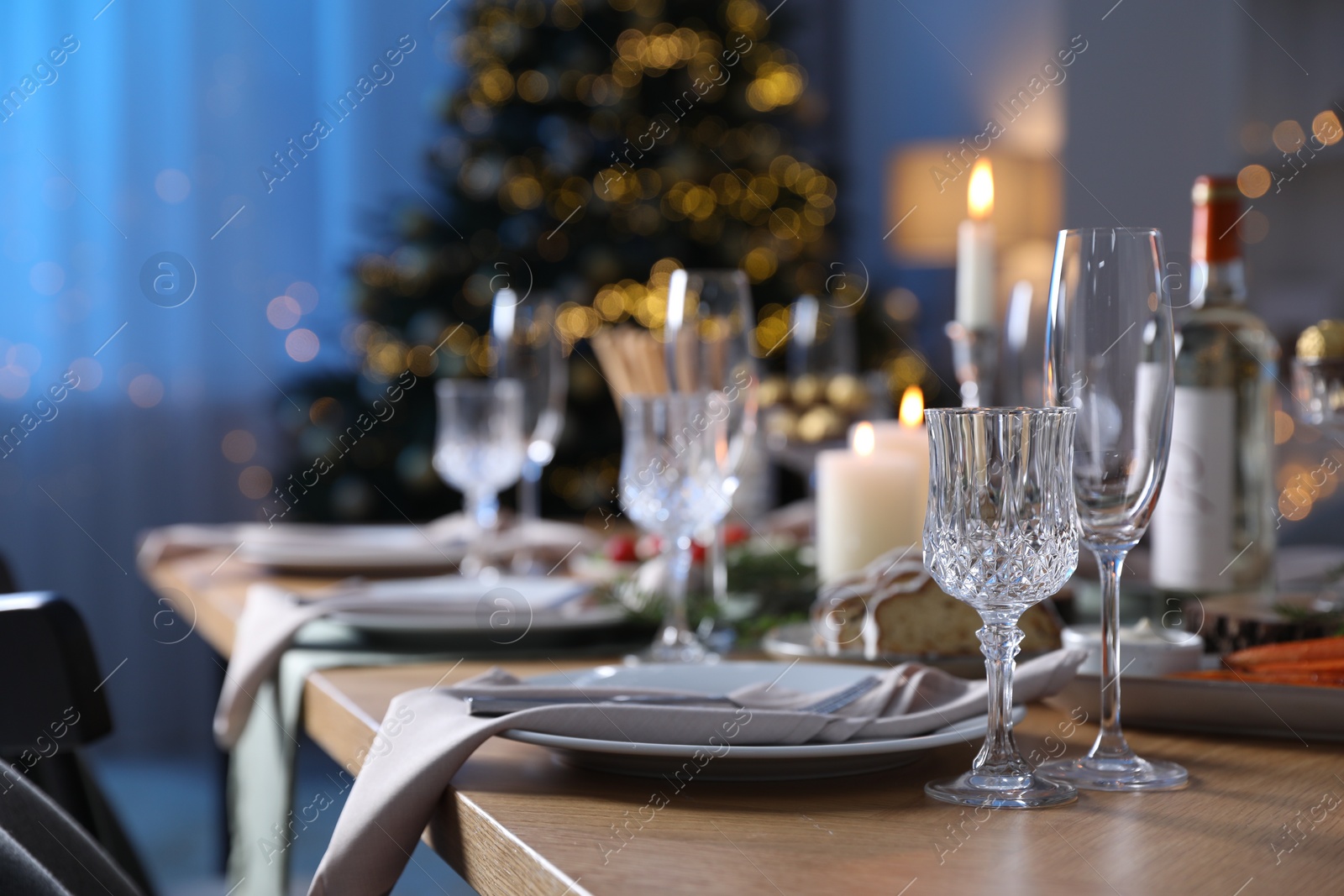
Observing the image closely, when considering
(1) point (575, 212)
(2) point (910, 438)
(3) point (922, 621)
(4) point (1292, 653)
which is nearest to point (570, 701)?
(3) point (922, 621)

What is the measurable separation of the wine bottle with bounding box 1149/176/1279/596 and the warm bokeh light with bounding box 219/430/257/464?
3.25 meters

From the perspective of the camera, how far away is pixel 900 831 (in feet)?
1.80

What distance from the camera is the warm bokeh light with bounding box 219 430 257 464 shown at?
3803 mm

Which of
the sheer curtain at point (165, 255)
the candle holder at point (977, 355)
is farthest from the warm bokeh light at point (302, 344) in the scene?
the candle holder at point (977, 355)

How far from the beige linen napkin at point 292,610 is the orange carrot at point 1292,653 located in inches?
20.5

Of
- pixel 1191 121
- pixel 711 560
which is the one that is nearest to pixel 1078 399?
pixel 711 560

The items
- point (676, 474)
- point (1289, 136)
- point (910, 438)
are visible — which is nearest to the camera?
point (676, 474)

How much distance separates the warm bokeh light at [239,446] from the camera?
12.5 feet

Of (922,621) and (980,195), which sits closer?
(922,621)

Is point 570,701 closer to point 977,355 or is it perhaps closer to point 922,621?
point 922,621

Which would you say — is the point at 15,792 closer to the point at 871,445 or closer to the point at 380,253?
the point at 871,445

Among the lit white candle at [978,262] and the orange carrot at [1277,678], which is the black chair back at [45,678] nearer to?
the orange carrot at [1277,678]

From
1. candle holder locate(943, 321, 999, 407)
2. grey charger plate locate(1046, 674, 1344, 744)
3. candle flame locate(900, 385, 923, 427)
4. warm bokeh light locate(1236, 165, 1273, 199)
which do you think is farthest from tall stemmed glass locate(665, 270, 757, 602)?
warm bokeh light locate(1236, 165, 1273, 199)

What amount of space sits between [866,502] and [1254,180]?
271 centimetres
